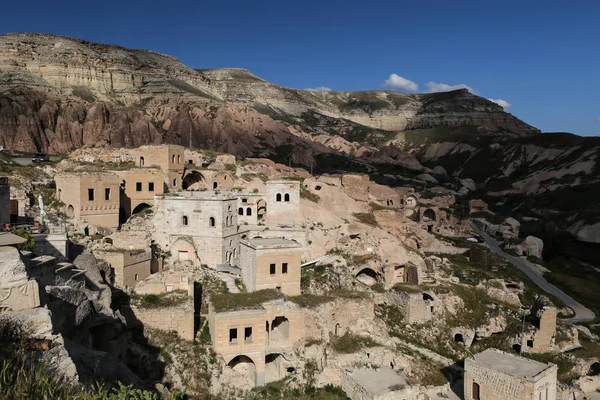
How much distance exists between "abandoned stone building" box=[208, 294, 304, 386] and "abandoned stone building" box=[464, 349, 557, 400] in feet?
30.8

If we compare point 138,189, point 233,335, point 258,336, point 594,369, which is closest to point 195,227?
point 138,189

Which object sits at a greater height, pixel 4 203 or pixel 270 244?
pixel 4 203

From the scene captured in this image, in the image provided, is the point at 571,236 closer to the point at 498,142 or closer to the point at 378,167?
the point at 378,167

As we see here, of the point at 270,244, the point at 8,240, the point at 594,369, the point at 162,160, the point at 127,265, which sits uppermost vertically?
the point at 162,160

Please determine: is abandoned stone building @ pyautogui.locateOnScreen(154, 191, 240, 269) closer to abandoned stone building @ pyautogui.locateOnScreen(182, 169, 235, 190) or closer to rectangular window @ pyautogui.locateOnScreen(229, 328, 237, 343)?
rectangular window @ pyautogui.locateOnScreen(229, 328, 237, 343)

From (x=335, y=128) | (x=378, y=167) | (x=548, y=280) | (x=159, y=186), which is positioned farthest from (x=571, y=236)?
(x=335, y=128)

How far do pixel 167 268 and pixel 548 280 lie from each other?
36886mm

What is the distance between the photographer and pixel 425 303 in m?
32.5

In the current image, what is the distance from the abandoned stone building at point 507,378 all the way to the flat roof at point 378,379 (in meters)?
3.75

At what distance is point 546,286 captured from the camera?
43062 millimetres

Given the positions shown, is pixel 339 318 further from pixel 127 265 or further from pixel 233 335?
pixel 127 265

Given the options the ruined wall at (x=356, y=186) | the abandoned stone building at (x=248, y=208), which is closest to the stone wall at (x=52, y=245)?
the abandoned stone building at (x=248, y=208)

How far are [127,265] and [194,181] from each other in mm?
18863

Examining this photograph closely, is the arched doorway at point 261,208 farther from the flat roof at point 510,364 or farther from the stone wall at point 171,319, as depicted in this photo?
the flat roof at point 510,364
